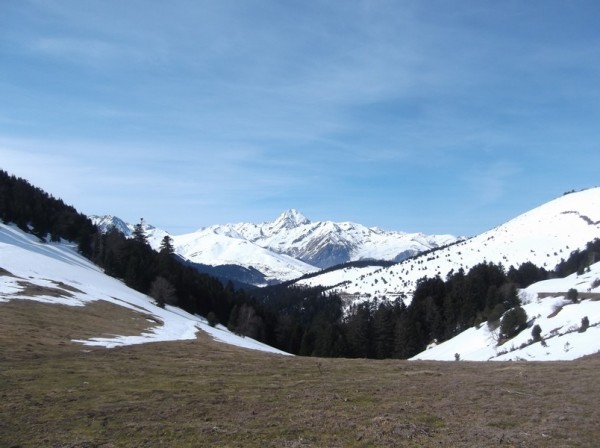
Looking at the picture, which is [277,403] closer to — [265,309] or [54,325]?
[54,325]

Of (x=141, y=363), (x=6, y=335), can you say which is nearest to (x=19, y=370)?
(x=141, y=363)

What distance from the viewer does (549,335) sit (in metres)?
60.4

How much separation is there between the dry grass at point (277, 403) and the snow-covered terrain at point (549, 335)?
739 inches

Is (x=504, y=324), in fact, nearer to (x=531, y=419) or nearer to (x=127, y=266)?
(x=531, y=419)

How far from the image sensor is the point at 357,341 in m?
127

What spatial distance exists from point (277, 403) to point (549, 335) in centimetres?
5164

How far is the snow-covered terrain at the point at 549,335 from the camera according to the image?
4816 cm

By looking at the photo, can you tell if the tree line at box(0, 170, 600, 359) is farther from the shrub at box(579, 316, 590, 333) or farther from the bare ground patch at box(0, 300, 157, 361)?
the shrub at box(579, 316, 590, 333)

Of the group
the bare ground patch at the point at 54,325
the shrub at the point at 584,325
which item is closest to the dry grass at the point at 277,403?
the bare ground patch at the point at 54,325

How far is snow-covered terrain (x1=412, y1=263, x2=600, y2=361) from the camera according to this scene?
158 feet

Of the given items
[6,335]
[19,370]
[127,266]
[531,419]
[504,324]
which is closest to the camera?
[531,419]

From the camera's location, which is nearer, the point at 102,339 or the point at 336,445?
the point at 336,445

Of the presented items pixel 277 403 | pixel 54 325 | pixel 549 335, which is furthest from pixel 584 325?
pixel 54 325

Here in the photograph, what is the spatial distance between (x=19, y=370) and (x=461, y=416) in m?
21.9
